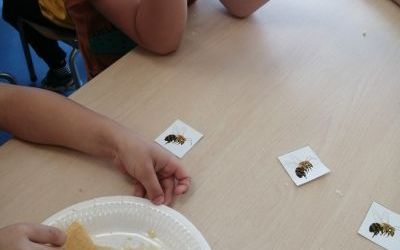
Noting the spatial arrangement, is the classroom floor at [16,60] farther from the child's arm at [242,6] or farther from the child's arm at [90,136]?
the child's arm at [90,136]

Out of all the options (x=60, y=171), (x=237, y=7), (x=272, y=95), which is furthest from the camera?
(x=237, y=7)

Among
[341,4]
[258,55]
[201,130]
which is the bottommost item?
[201,130]

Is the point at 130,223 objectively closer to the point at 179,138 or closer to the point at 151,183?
the point at 151,183

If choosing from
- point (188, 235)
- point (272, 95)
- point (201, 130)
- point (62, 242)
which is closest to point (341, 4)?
point (272, 95)

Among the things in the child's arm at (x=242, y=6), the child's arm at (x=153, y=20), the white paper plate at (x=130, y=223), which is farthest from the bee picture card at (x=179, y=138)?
the child's arm at (x=242, y=6)

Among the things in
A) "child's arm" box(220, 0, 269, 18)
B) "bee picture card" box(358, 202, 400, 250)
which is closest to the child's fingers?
"bee picture card" box(358, 202, 400, 250)

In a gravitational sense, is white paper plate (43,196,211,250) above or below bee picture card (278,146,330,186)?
below

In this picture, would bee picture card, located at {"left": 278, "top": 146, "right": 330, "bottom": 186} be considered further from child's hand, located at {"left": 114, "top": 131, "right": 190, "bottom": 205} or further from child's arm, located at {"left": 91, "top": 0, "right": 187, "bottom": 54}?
child's arm, located at {"left": 91, "top": 0, "right": 187, "bottom": 54}

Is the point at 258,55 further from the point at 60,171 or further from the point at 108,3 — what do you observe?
the point at 60,171
